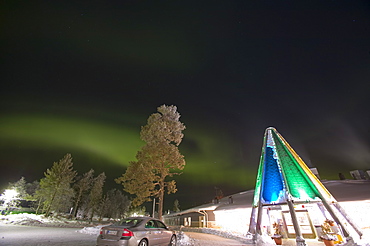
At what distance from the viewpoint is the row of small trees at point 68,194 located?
125 feet

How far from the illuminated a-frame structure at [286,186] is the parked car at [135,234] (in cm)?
650

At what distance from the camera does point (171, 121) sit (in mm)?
19391

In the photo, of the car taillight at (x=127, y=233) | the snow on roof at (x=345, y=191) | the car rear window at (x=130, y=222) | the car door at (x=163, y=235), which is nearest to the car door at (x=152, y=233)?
the car door at (x=163, y=235)

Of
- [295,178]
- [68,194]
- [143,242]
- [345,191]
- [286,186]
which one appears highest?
[68,194]

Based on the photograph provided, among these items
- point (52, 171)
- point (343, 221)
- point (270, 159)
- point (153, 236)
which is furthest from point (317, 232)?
point (52, 171)

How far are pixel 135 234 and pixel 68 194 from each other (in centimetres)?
4367

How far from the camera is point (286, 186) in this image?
10875 millimetres

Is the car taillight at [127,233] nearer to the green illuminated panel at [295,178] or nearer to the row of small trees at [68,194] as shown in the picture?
the green illuminated panel at [295,178]

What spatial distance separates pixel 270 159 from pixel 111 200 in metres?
68.5

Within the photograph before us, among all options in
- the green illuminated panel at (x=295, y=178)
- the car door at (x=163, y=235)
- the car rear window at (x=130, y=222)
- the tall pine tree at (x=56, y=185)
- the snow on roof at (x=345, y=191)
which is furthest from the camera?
the tall pine tree at (x=56, y=185)

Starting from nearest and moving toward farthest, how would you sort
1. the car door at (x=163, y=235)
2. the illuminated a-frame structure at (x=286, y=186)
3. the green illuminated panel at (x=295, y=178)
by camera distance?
the car door at (x=163, y=235)
the illuminated a-frame structure at (x=286, y=186)
the green illuminated panel at (x=295, y=178)

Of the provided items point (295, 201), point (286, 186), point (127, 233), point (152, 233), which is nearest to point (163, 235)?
point (152, 233)

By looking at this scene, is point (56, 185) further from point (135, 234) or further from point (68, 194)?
point (135, 234)

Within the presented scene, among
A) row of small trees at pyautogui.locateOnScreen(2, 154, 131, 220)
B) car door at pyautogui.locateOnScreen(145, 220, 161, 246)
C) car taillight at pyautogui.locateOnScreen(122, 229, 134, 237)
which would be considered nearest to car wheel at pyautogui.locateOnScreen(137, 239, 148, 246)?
car door at pyautogui.locateOnScreen(145, 220, 161, 246)
